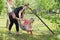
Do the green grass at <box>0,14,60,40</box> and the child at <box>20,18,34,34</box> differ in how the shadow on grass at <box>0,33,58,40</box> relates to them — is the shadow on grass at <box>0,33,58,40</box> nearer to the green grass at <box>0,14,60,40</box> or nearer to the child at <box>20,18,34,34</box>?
the green grass at <box>0,14,60,40</box>

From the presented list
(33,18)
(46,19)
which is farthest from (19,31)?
(46,19)

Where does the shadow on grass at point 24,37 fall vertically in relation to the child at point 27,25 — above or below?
below

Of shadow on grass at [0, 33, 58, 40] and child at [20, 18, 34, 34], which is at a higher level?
child at [20, 18, 34, 34]

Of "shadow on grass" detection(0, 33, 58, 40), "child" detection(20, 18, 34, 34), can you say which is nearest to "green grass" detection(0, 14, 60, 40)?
"shadow on grass" detection(0, 33, 58, 40)

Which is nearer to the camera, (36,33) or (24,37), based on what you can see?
(24,37)

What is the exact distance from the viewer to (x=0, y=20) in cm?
532

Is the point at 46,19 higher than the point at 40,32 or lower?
higher

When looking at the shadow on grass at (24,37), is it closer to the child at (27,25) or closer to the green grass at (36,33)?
the green grass at (36,33)

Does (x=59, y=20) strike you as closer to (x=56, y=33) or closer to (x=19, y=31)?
(x=56, y=33)

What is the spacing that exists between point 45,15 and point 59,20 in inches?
20.9

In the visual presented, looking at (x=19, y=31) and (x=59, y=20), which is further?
(x=59, y=20)

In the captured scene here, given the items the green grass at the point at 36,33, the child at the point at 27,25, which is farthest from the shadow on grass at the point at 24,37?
the child at the point at 27,25

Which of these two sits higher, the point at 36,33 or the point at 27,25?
the point at 27,25

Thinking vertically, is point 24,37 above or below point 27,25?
below
